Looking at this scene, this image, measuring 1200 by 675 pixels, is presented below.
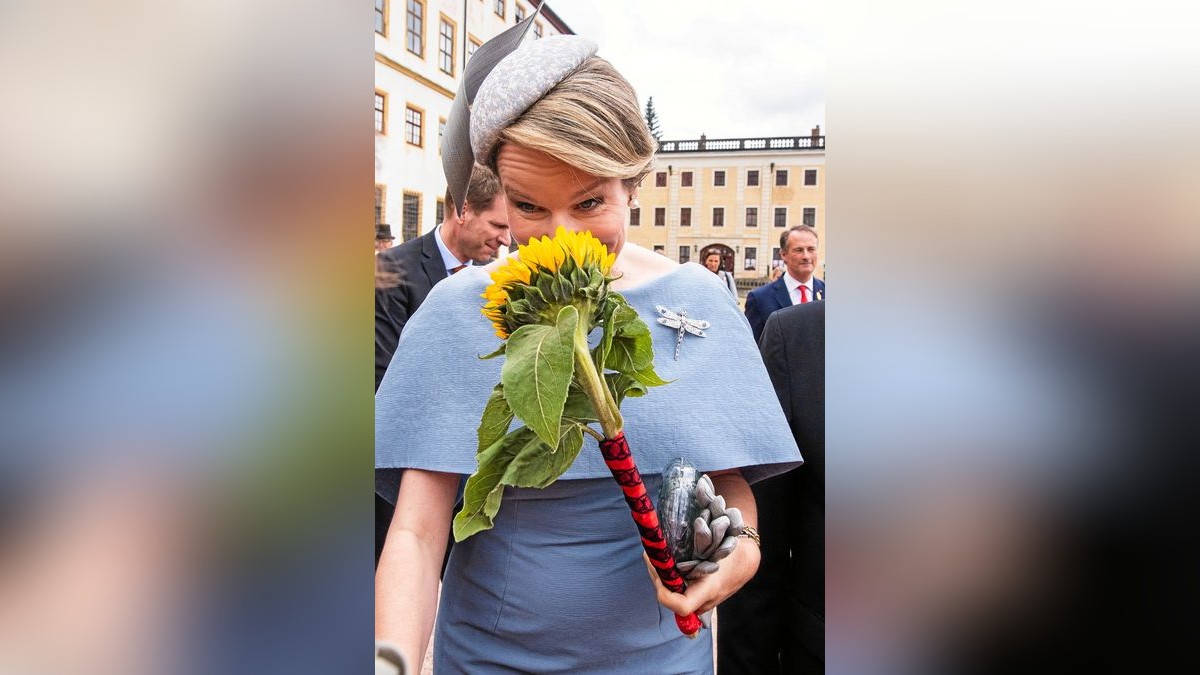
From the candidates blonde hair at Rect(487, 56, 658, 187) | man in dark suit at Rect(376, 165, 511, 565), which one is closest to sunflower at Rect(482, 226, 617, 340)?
blonde hair at Rect(487, 56, 658, 187)

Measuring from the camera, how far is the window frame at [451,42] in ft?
4.09

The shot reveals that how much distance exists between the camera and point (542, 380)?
0.71 metres

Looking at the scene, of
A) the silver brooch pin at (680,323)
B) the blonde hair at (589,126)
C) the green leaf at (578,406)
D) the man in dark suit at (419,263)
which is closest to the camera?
the green leaf at (578,406)

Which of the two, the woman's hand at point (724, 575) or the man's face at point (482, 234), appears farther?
the man's face at point (482, 234)

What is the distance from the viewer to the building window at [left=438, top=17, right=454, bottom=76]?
1248 millimetres

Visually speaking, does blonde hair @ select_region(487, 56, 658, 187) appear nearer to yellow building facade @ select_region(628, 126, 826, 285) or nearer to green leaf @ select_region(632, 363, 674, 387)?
yellow building facade @ select_region(628, 126, 826, 285)

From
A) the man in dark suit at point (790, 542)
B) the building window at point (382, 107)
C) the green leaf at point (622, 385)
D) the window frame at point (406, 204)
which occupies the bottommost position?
the man in dark suit at point (790, 542)

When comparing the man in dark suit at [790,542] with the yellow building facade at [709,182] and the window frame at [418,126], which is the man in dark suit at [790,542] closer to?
the yellow building facade at [709,182]

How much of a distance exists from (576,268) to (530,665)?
62 cm

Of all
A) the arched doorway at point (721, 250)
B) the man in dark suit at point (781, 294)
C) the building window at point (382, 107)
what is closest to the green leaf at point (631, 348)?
the building window at point (382, 107)

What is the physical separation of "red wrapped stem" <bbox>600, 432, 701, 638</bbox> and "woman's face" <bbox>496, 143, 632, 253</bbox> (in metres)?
0.35

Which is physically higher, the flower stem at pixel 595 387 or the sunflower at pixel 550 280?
the sunflower at pixel 550 280

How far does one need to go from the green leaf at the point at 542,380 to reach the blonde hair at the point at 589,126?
356 millimetres
